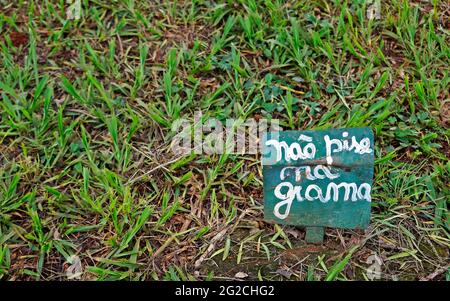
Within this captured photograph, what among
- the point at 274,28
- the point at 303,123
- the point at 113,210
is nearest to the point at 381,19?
the point at 274,28

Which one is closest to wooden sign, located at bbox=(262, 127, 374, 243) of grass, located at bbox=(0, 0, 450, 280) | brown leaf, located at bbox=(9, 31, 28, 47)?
grass, located at bbox=(0, 0, 450, 280)

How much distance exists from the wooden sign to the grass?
109mm

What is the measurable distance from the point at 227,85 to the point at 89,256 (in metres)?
0.82

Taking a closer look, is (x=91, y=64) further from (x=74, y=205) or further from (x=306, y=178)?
(x=306, y=178)

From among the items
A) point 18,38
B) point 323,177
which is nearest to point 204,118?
point 323,177

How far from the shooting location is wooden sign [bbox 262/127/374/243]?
1735mm

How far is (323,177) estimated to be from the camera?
1.74 meters

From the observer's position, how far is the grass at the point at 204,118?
1792mm

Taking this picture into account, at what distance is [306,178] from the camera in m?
1.74

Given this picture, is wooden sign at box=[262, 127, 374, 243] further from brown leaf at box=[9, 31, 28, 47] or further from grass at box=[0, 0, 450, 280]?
brown leaf at box=[9, 31, 28, 47]

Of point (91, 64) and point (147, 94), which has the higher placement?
point (91, 64)

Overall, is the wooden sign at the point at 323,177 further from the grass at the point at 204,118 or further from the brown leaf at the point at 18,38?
the brown leaf at the point at 18,38

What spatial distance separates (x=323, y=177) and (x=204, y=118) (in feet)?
1.77

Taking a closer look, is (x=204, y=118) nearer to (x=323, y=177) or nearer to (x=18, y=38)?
(x=323, y=177)
